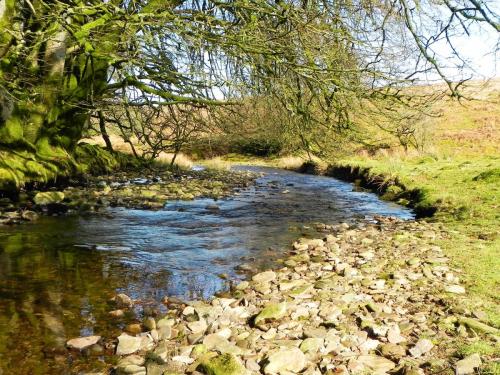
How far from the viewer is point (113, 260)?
634 centimetres

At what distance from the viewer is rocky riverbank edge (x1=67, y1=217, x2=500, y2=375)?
329 centimetres

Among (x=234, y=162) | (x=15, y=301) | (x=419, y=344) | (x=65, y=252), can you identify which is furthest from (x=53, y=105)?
(x=234, y=162)

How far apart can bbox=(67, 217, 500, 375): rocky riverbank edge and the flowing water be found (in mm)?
315

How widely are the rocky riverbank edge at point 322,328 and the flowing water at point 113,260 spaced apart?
0.31m

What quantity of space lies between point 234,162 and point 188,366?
34.0m

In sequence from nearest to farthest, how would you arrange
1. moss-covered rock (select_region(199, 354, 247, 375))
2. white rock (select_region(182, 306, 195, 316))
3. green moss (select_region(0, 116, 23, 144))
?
moss-covered rock (select_region(199, 354, 247, 375)), white rock (select_region(182, 306, 195, 316)), green moss (select_region(0, 116, 23, 144))

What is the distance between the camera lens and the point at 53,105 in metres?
12.5

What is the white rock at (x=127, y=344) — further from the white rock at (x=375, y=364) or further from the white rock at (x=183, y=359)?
the white rock at (x=375, y=364)

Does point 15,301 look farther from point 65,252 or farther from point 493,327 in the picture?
point 493,327

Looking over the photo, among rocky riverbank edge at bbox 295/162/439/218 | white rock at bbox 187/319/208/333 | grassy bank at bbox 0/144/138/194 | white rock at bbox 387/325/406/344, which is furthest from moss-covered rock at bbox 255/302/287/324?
grassy bank at bbox 0/144/138/194

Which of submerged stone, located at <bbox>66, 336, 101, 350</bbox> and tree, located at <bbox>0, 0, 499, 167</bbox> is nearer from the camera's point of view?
submerged stone, located at <bbox>66, 336, 101, 350</bbox>

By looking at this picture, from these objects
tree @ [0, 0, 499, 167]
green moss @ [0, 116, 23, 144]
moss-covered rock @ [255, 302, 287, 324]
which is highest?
tree @ [0, 0, 499, 167]

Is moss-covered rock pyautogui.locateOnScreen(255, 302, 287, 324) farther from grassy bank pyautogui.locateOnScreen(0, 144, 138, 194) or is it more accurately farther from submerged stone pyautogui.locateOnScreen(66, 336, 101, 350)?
grassy bank pyautogui.locateOnScreen(0, 144, 138, 194)

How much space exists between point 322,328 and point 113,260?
3.47m
